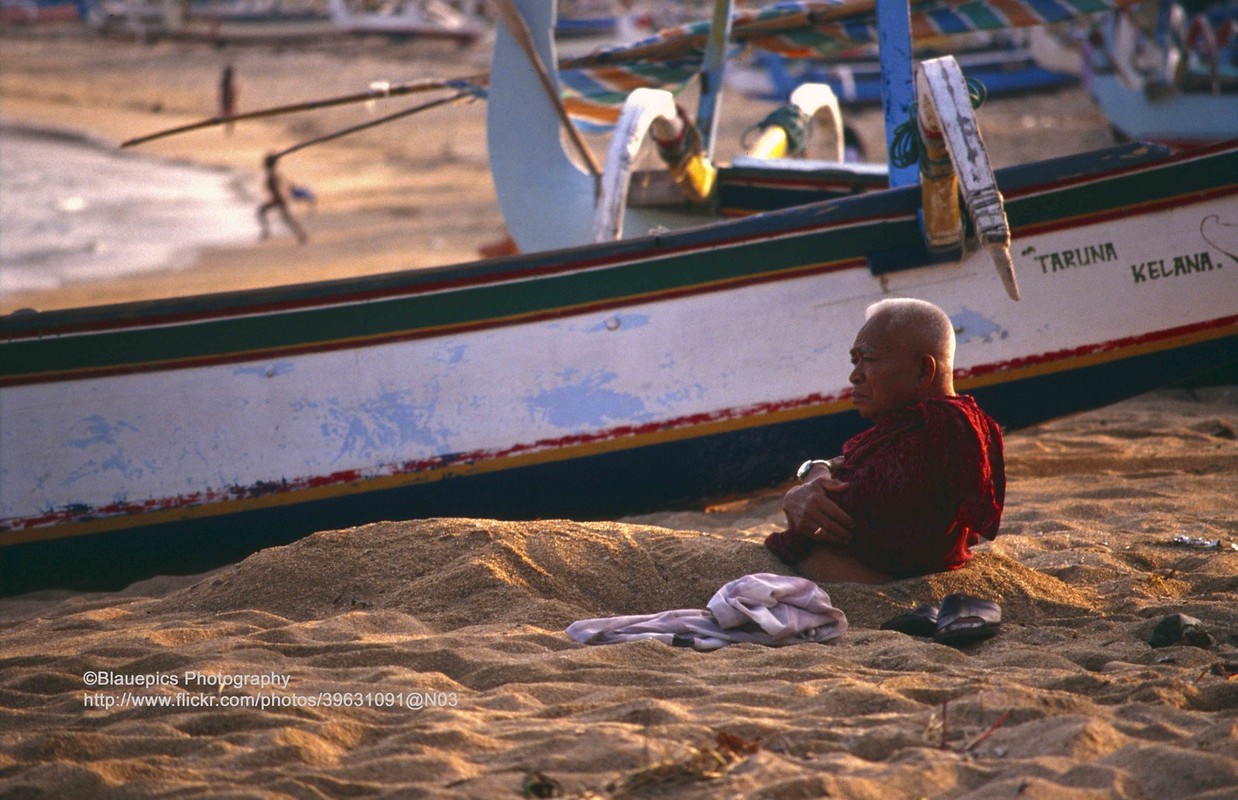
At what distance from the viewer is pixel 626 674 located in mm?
3342

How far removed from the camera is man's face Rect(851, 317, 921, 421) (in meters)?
3.78

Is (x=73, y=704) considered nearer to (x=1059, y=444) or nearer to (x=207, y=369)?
(x=207, y=369)

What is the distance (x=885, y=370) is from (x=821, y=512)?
448 mm

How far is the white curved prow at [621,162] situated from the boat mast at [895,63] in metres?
1.11

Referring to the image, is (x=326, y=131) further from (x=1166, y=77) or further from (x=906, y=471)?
(x=906, y=471)

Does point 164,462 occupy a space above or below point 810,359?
below

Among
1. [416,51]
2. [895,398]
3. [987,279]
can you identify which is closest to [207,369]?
[895,398]

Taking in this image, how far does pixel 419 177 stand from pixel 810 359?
694 inches

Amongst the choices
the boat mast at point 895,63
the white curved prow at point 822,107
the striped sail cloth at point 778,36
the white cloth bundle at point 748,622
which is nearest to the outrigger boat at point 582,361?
the boat mast at point 895,63

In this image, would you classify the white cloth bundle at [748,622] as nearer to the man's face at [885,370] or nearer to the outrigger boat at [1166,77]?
the man's face at [885,370]

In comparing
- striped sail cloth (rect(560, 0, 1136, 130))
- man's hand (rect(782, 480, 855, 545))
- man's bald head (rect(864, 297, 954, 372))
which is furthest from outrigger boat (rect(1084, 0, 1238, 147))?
man's hand (rect(782, 480, 855, 545))

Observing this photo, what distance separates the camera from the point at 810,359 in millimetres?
5539

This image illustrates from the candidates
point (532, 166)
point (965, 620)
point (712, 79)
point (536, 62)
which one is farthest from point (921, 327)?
point (712, 79)

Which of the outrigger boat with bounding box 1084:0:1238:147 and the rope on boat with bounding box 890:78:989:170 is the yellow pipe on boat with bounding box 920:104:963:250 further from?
the outrigger boat with bounding box 1084:0:1238:147
